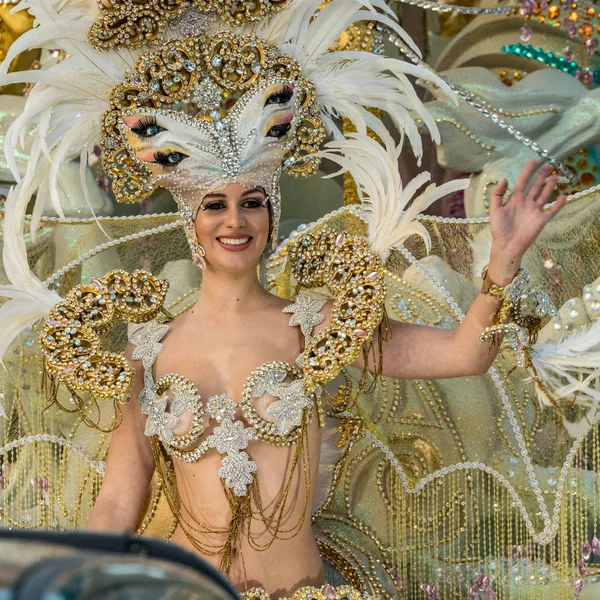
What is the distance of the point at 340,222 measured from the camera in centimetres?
247

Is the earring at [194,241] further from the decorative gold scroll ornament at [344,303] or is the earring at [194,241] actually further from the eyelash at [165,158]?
the decorative gold scroll ornament at [344,303]

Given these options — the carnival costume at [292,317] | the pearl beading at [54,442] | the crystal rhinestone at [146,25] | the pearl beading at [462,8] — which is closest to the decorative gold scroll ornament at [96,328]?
the carnival costume at [292,317]

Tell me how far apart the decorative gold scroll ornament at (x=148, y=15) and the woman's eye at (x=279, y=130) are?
0.21m

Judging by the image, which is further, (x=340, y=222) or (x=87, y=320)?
(x=340, y=222)

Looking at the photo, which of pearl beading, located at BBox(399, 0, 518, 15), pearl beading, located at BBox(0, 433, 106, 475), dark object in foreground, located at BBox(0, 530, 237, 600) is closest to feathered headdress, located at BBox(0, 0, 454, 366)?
pearl beading, located at BBox(0, 433, 106, 475)

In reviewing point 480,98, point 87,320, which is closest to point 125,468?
point 87,320

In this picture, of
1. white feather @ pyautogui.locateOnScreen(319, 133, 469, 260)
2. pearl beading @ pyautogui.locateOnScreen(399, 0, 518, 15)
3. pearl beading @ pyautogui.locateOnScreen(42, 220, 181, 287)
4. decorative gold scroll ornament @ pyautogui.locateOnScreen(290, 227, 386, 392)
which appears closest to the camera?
decorative gold scroll ornament @ pyautogui.locateOnScreen(290, 227, 386, 392)

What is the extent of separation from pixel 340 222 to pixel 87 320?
2.20 feet

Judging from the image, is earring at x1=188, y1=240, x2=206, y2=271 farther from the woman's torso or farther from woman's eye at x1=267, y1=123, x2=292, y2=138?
woman's eye at x1=267, y1=123, x2=292, y2=138

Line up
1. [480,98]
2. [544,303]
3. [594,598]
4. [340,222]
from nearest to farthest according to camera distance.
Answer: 1. [544,303]
2. [594,598]
3. [340,222]
4. [480,98]

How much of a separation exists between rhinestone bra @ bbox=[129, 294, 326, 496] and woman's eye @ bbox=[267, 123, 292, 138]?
36cm

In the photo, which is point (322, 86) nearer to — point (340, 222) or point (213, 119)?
point (213, 119)

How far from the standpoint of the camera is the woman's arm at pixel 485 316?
1813 millimetres

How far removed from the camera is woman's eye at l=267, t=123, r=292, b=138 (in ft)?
6.47
